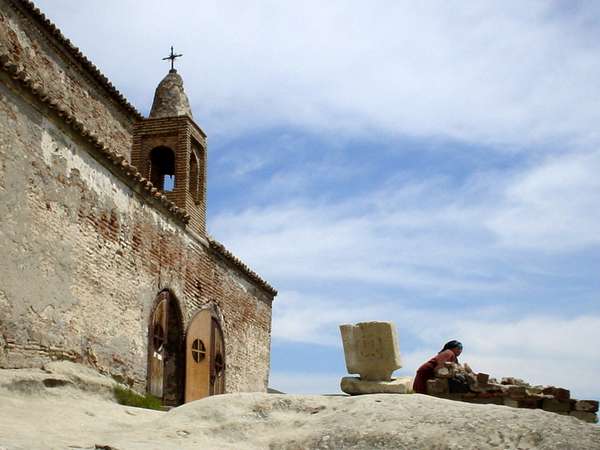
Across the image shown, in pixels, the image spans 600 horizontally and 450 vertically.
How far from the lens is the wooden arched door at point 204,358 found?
48.2ft

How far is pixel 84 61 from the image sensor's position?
15203mm

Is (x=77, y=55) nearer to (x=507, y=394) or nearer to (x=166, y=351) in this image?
(x=166, y=351)

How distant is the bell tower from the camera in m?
16.3

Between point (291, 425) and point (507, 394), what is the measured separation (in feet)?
11.0

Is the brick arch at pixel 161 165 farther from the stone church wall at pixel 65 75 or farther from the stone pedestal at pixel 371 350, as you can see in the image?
the stone pedestal at pixel 371 350

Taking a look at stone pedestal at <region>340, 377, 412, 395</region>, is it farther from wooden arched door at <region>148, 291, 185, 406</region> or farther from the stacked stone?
wooden arched door at <region>148, 291, 185, 406</region>

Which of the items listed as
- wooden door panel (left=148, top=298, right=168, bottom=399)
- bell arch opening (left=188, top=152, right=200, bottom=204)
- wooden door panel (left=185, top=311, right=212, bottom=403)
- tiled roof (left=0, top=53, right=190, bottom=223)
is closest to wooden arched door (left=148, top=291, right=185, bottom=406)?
wooden door panel (left=148, top=298, right=168, bottom=399)

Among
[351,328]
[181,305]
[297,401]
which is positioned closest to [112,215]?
[181,305]

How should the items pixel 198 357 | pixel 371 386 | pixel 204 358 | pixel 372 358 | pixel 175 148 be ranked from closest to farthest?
pixel 371 386, pixel 372 358, pixel 198 357, pixel 204 358, pixel 175 148

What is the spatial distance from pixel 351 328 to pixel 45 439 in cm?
507

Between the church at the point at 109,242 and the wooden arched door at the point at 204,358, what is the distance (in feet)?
0.13

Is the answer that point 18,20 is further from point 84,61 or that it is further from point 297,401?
point 297,401

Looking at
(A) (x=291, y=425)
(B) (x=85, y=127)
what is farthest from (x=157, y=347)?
(A) (x=291, y=425)

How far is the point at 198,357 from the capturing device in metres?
15.1
